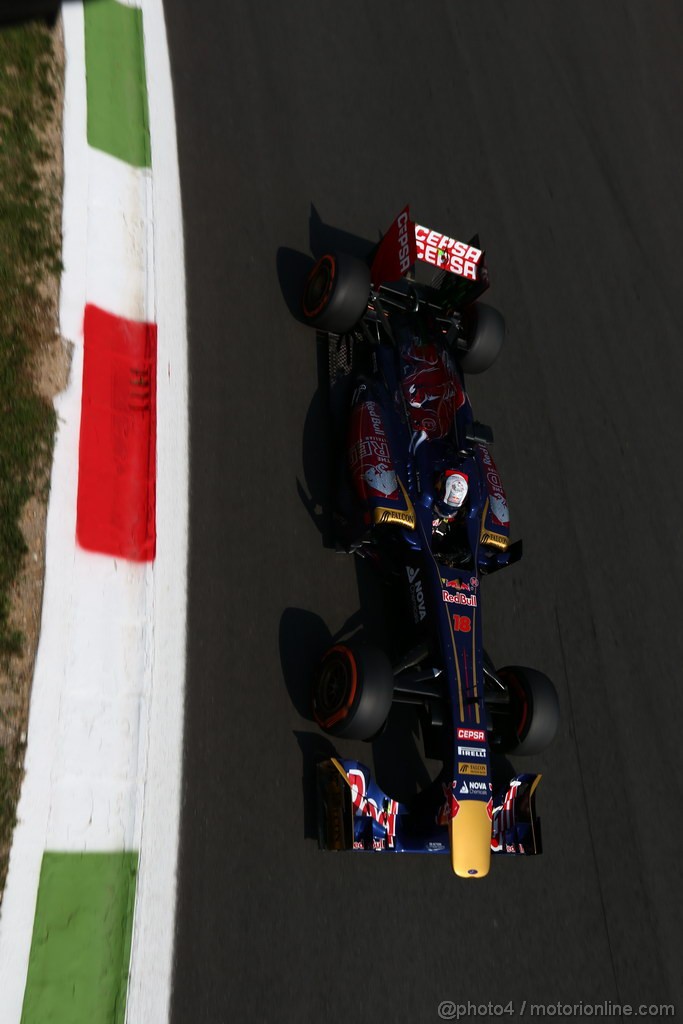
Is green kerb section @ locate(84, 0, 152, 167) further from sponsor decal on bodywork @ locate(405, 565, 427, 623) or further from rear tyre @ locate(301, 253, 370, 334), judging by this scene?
sponsor decal on bodywork @ locate(405, 565, 427, 623)

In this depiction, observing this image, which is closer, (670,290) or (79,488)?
(79,488)

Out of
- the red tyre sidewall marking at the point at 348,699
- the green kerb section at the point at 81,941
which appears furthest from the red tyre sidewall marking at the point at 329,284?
the green kerb section at the point at 81,941

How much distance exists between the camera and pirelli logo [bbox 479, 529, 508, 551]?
6.02 meters

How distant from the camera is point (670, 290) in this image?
31.7 ft

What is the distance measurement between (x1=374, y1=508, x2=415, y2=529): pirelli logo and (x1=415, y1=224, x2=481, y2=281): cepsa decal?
6.78 feet

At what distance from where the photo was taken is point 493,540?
6.04 m

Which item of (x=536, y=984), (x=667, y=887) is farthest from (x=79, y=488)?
Answer: (x=667, y=887)

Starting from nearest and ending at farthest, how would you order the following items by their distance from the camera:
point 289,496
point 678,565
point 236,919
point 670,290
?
point 236,919 < point 289,496 < point 678,565 < point 670,290

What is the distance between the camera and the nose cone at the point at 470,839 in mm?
5066

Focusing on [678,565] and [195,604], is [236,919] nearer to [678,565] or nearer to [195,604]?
[195,604]

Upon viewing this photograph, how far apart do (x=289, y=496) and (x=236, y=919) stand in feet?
9.08

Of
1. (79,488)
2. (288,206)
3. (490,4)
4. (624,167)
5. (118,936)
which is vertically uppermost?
(490,4)

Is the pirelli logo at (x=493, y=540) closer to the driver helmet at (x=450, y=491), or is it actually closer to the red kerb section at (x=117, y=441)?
the driver helmet at (x=450, y=491)

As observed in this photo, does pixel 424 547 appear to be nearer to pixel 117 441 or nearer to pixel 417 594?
pixel 417 594
